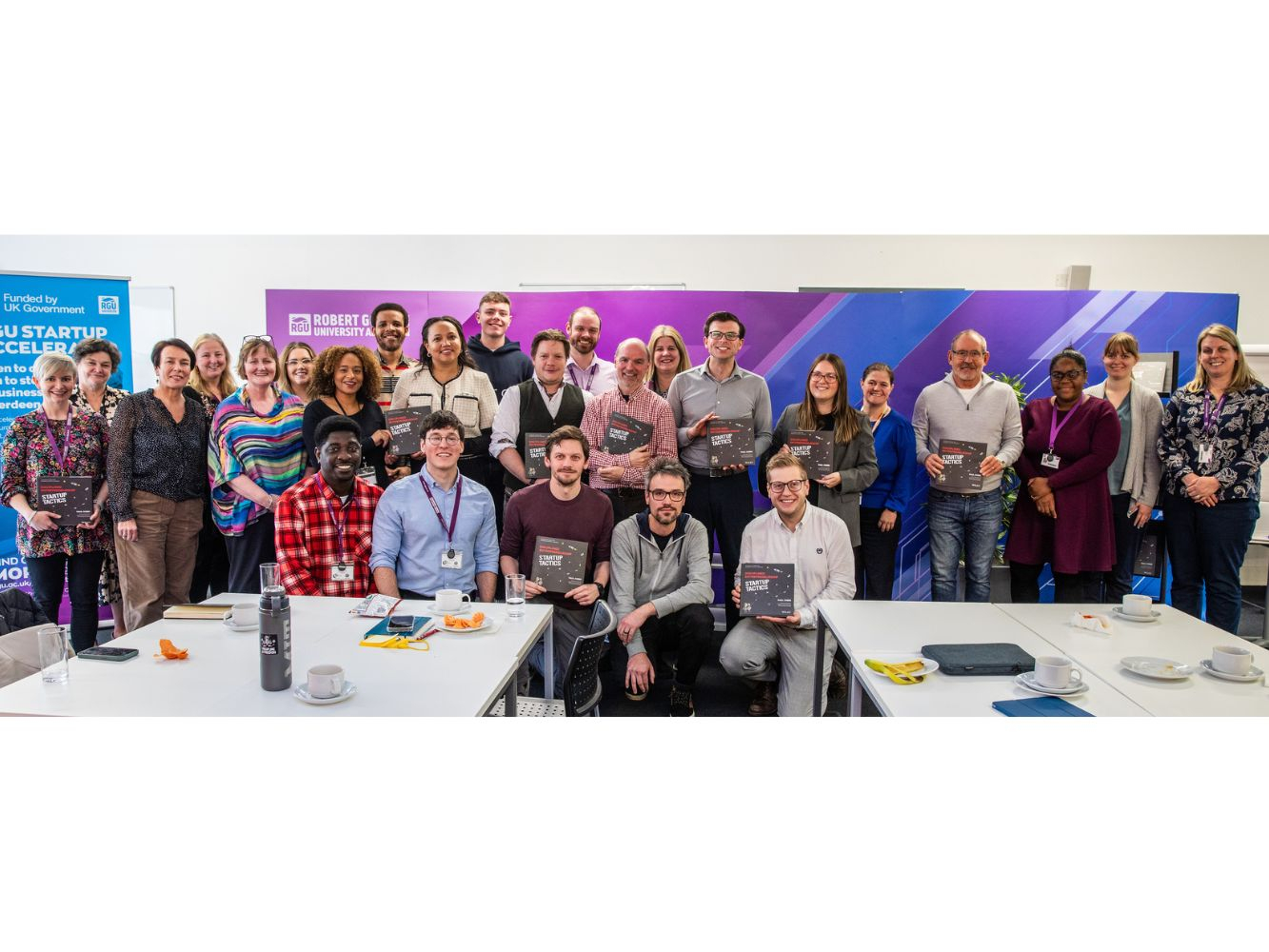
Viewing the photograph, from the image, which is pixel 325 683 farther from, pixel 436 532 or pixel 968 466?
pixel 968 466

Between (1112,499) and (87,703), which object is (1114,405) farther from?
(87,703)

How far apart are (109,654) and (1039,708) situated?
8.48 feet

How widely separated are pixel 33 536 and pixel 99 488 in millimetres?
348

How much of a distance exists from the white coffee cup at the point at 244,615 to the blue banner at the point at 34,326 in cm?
273

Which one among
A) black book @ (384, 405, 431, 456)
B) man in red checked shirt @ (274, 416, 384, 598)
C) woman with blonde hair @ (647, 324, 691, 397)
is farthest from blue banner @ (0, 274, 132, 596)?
woman with blonde hair @ (647, 324, 691, 397)

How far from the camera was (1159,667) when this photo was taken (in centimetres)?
252

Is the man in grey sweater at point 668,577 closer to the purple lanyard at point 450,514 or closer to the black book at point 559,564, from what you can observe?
the black book at point 559,564

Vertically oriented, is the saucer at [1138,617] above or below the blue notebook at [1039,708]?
above

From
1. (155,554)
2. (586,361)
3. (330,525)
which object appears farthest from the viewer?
(586,361)

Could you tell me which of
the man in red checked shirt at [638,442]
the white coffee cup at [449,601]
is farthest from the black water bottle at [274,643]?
the man in red checked shirt at [638,442]

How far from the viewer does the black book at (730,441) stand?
440 centimetres

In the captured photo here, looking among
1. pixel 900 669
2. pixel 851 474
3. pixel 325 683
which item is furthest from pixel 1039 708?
pixel 851 474

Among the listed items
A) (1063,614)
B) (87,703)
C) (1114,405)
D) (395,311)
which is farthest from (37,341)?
(1114,405)
